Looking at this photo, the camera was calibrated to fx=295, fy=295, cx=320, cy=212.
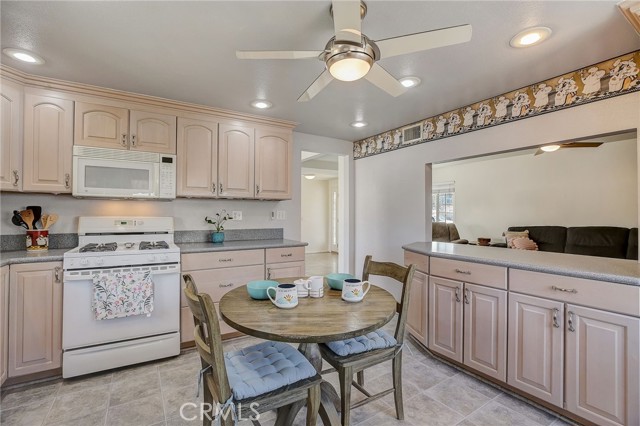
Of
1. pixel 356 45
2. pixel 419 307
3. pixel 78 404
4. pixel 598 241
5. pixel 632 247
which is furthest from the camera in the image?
pixel 598 241

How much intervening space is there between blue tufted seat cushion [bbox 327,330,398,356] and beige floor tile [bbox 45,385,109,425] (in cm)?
158

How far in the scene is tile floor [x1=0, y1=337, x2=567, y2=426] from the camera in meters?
1.78

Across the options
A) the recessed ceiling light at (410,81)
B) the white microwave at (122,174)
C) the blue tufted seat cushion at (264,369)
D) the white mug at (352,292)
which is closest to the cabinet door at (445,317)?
the white mug at (352,292)

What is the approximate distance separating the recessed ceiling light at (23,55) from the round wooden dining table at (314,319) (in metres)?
2.09

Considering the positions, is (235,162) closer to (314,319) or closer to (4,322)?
(4,322)

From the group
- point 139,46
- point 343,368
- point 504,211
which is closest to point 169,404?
point 343,368

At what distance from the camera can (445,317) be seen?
2.42m

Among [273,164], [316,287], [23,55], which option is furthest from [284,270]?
[23,55]

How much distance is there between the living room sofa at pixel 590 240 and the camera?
410cm

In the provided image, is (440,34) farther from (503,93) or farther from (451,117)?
(451,117)

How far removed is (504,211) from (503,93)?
430 cm

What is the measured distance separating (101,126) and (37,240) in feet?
3.52

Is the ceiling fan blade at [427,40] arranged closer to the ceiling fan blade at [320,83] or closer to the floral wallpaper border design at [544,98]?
the ceiling fan blade at [320,83]

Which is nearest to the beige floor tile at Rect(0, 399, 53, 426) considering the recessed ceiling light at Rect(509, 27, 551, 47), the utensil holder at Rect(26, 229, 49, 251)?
the utensil holder at Rect(26, 229, 49, 251)
